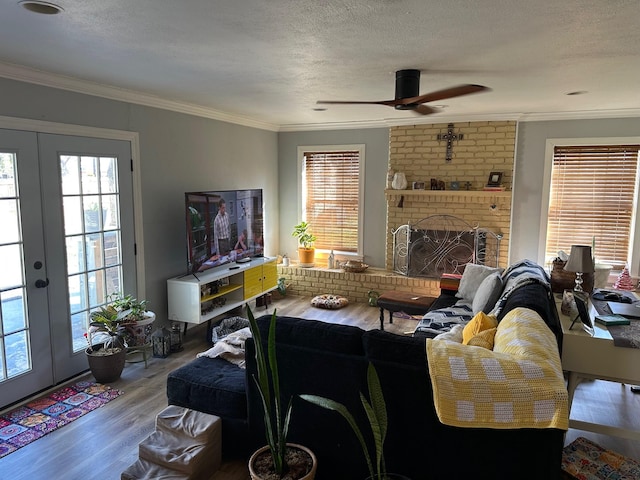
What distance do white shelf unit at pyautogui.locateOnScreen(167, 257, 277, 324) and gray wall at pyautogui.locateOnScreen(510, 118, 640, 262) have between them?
3129 millimetres

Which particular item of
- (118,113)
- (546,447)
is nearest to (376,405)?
(546,447)

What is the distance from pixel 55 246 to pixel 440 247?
4.25 m

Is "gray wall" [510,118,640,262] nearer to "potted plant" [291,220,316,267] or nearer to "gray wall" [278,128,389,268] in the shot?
"gray wall" [278,128,389,268]

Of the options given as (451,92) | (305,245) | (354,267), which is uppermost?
(451,92)

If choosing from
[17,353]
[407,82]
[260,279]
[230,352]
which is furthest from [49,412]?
[407,82]

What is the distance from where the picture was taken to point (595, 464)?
2264 mm

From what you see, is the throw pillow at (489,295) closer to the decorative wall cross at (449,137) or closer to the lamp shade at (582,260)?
the lamp shade at (582,260)

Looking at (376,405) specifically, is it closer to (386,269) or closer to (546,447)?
(546,447)

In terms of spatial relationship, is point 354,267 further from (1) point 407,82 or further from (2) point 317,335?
(2) point 317,335

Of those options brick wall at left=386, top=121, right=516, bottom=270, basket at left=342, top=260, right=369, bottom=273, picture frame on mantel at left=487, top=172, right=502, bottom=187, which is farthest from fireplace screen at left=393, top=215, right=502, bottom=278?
picture frame on mantel at left=487, top=172, right=502, bottom=187

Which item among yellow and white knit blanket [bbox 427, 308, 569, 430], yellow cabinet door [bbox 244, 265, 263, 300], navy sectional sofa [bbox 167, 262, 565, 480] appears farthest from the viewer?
yellow cabinet door [bbox 244, 265, 263, 300]

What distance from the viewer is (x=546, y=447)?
→ 1869 millimetres

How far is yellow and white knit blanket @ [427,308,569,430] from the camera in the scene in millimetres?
1784

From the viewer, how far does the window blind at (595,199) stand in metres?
5.02
